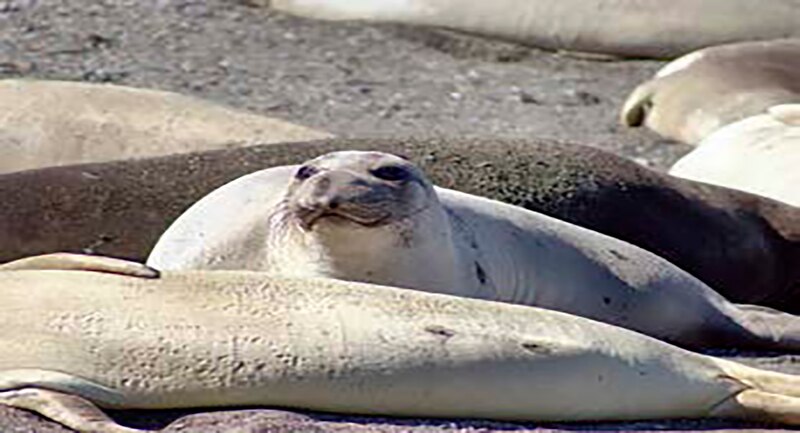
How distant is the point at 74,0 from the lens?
383 inches

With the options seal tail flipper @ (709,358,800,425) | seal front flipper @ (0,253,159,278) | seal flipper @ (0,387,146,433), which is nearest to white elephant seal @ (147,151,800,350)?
seal front flipper @ (0,253,159,278)

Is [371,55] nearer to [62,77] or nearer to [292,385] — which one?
[62,77]

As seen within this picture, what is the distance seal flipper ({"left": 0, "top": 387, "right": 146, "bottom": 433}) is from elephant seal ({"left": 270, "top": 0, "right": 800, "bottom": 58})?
6.54 m

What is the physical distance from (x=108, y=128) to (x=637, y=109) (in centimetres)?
265

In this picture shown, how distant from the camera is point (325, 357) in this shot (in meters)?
3.43

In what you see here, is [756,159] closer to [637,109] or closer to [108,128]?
[108,128]

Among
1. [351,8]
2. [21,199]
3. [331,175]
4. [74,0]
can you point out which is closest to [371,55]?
[351,8]

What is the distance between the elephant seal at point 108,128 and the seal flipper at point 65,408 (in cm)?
287

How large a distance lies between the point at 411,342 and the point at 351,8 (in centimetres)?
636

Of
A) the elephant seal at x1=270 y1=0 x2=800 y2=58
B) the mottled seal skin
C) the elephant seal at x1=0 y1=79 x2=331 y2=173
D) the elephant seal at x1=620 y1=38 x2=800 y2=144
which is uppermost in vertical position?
the mottled seal skin

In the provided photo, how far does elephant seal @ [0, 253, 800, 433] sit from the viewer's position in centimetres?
334

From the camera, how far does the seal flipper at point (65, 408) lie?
3.22 meters

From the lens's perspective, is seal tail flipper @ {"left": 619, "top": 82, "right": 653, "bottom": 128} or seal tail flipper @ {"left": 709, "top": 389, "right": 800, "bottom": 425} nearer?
seal tail flipper @ {"left": 709, "top": 389, "right": 800, "bottom": 425}

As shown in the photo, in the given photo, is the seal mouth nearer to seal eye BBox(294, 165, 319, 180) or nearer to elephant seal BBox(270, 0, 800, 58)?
seal eye BBox(294, 165, 319, 180)
